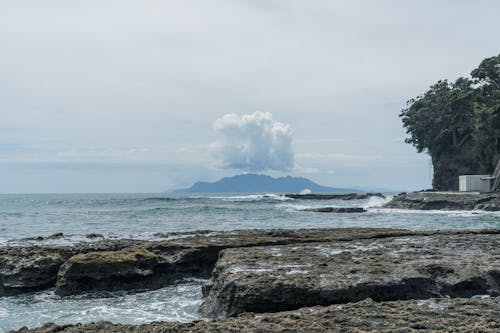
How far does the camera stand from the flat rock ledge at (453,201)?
5478cm

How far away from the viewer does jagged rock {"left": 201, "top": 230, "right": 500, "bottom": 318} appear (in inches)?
423

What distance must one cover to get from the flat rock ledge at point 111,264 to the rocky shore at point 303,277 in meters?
0.03

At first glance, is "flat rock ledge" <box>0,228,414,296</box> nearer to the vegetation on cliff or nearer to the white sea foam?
the white sea foam

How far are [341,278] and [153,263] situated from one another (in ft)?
24.0

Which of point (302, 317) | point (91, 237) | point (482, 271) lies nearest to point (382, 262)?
point (482, 271)

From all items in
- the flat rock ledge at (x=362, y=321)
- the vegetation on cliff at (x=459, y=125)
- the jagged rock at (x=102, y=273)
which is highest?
the vegetation on cliff at (x=459, y=125)

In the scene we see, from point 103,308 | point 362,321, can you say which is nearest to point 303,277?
point 362,321

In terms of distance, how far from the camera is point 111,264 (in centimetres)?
1562

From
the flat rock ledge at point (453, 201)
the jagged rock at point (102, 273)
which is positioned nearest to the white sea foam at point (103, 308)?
the jagged rock at point (102, 273)

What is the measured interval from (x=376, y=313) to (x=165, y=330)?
11.2 feet

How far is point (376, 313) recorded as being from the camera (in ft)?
28.0

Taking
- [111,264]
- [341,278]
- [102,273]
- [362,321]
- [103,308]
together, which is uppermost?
[341,278]

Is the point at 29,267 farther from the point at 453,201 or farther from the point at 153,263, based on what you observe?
the point at 453,201

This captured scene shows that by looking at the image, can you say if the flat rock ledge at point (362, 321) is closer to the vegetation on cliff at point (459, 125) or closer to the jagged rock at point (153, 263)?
the jagged rock at point (153, 263)
